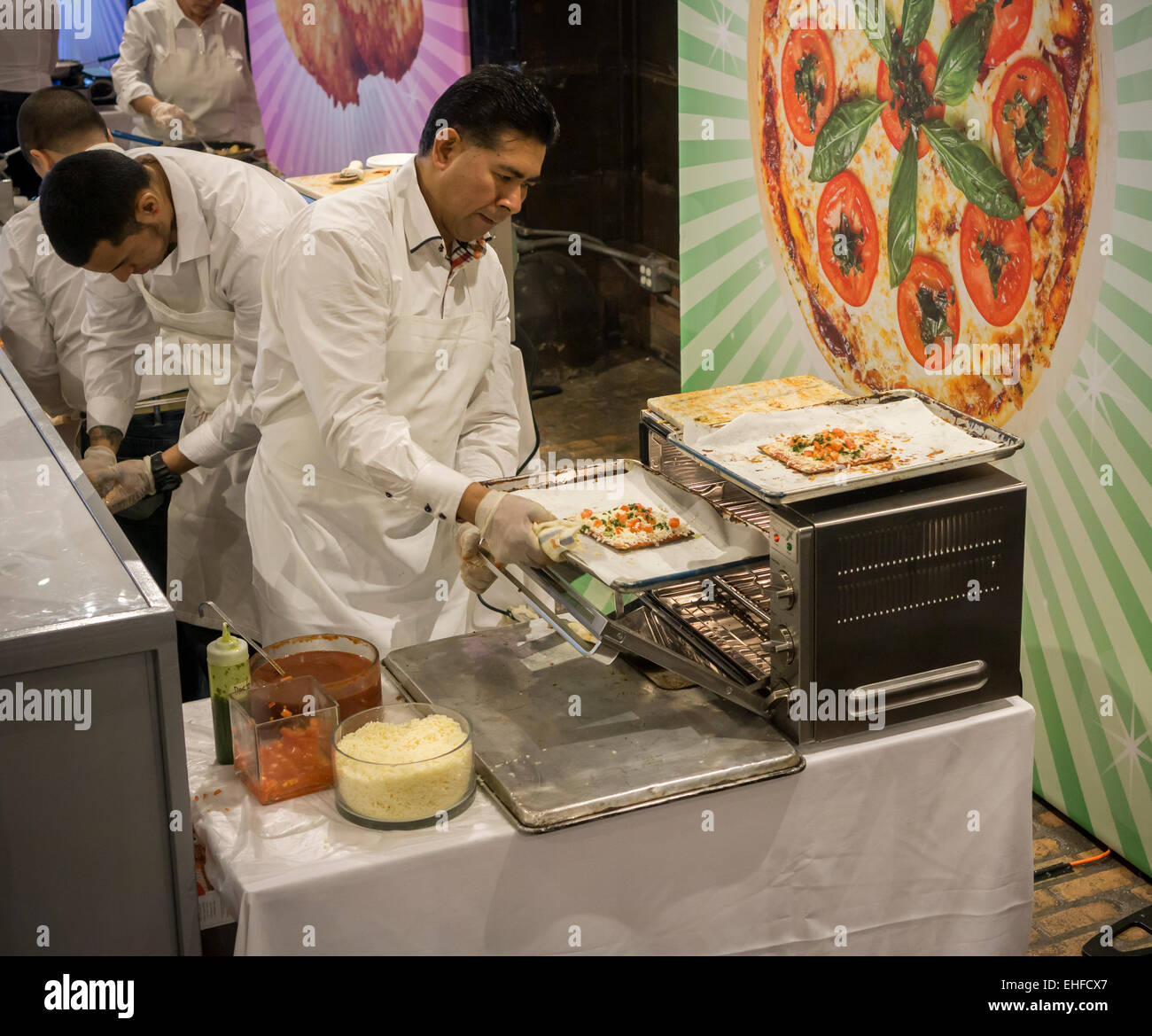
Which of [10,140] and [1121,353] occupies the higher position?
[10,140]

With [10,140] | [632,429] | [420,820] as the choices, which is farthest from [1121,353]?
[10,140]

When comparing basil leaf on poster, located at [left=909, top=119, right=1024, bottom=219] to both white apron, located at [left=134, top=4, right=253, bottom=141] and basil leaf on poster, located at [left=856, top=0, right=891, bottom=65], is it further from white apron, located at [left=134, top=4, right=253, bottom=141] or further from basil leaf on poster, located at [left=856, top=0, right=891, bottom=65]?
white apron, located at [left=134, top=4, right=253, bottom=141]

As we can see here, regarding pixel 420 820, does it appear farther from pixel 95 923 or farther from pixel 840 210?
pixel 840 210

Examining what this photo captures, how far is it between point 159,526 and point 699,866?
2522mm

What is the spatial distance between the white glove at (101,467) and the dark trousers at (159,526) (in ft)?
0.62

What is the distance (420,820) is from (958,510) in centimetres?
94

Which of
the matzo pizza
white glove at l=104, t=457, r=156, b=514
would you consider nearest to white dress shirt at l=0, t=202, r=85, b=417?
white glove at l=104, t=457, r=156, b=514

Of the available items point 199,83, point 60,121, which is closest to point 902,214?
point 60,121

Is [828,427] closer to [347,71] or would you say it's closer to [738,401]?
[738,401]

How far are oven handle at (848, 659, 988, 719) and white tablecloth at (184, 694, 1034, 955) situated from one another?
6 centimetres

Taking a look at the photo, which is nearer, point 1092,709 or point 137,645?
point 137,645

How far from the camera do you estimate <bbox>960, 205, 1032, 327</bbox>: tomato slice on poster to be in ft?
10.8

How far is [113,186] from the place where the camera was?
124 inches

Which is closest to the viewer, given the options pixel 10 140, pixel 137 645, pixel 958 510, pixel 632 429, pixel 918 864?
pixel 137 645
